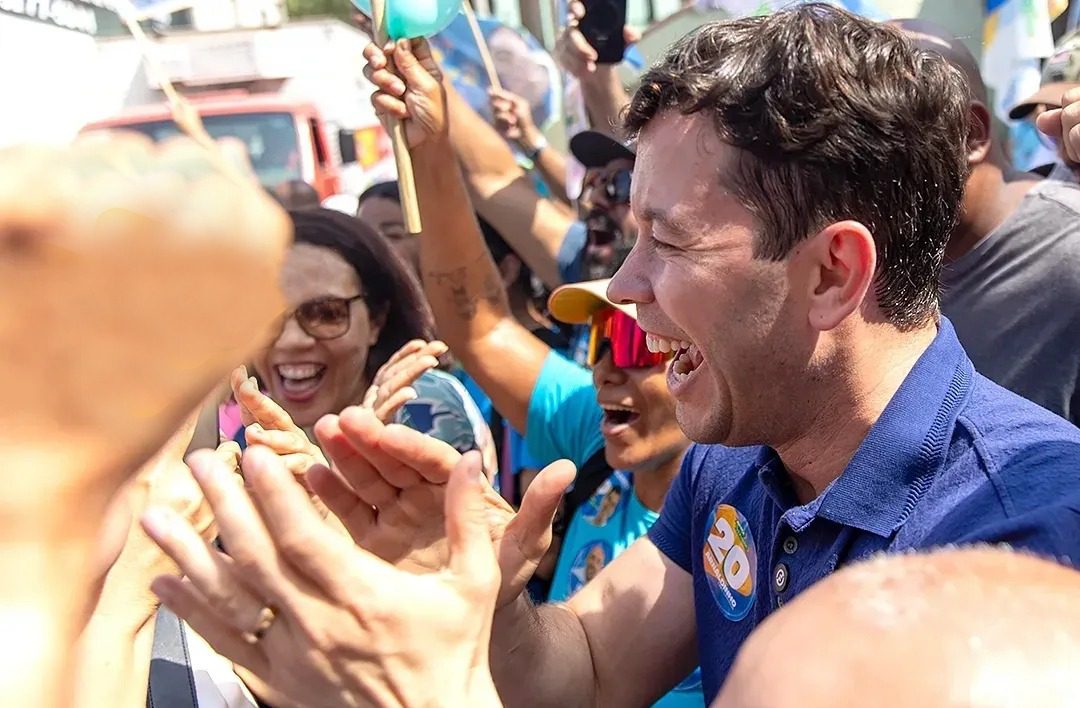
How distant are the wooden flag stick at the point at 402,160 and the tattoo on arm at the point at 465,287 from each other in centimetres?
36

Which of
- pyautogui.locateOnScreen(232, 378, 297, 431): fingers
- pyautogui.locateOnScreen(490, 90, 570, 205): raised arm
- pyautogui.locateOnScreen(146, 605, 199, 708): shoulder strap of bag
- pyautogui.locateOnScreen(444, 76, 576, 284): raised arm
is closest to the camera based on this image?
pyautogui.locateOnScreen(146, 605, 199, 708): shoulder strap of bag

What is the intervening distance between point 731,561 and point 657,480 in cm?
73

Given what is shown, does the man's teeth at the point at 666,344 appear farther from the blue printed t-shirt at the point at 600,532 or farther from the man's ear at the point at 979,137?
the man's ear at the point at 979,137

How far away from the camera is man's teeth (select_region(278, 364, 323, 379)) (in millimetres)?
2953

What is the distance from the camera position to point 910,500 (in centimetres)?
134

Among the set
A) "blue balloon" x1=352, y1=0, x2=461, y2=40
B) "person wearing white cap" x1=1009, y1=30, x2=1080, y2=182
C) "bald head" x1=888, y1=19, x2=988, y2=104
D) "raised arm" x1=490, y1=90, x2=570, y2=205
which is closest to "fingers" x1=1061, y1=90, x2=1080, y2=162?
"bald head" x1=888, y1=19, x2=988, y2=104

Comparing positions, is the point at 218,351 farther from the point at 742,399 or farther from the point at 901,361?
the point at 901,361

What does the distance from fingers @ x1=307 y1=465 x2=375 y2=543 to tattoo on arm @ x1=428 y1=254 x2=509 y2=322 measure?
4.54 feet

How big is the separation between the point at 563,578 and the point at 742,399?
1.01 metres

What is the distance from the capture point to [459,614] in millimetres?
977

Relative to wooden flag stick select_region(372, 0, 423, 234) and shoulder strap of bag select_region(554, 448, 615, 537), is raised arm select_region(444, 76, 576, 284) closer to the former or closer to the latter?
wooden flag stick select_region(372, 0, 423, 234)

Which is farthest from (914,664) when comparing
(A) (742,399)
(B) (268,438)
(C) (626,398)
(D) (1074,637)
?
(C) (626,398)

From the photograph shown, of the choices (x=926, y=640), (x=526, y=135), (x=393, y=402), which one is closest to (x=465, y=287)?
(x=393, y=402)

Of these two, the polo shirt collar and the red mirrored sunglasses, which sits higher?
the polo shirt collar
